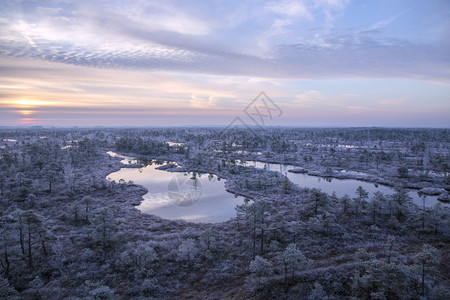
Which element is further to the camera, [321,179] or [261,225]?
[321,179]

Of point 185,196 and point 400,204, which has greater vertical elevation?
point 400,204

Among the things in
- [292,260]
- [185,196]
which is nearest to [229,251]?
[292,260]

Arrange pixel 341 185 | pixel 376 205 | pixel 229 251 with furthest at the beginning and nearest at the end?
pixel 341 185
pixel 376 205
pixel 229 251

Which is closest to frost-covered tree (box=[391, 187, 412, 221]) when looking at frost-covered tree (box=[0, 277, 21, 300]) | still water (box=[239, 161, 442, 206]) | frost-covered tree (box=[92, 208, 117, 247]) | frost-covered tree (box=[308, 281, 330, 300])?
still water (box=[239, 161, 442, 206])

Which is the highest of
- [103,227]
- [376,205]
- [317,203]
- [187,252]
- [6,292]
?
[376,205]

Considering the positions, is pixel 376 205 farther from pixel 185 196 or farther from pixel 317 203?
pixel 185 196

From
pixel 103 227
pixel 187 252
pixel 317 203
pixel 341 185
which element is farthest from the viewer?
pixel 341 185

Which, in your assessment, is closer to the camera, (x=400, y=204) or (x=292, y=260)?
(x=292, y=260)

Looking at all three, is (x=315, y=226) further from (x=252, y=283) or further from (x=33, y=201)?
(x=33, y=201)

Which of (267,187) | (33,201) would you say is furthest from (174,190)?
(33,201)
